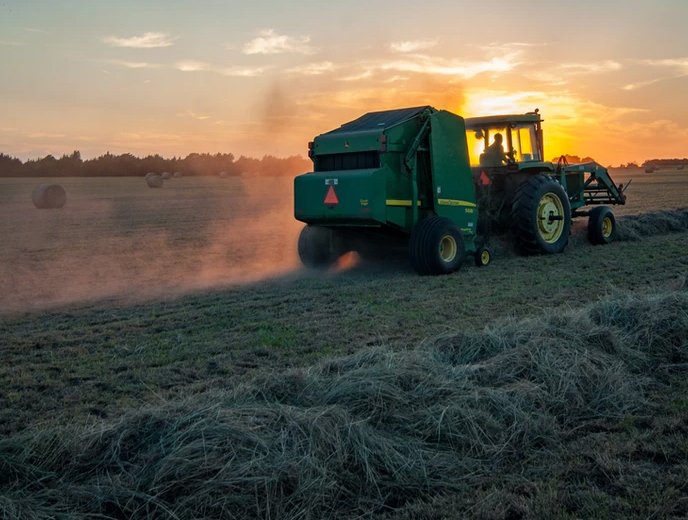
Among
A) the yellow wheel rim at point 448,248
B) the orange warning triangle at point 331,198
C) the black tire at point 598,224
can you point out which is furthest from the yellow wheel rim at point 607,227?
the orange warning triangle at point 331,198

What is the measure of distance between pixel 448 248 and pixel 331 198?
1.98 metres

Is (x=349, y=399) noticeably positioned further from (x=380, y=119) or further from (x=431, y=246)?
(x=380, y=119)

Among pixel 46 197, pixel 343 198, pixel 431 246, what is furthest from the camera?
pixel 46 197

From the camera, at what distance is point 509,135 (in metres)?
13.1

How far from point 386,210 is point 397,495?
728 cm

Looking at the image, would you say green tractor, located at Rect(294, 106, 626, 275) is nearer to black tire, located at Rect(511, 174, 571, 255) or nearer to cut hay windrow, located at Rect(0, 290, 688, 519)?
black tire, located at Rect(511, 174, 571, 255)

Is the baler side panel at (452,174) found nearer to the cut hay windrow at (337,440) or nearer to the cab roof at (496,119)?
the cab roof at (496,119)

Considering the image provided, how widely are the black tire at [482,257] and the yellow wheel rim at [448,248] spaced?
2.59ft

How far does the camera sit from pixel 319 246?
12.5 meters

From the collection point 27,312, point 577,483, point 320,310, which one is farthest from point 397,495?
point 27,312

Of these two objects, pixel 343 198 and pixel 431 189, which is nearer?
pixel 343 198

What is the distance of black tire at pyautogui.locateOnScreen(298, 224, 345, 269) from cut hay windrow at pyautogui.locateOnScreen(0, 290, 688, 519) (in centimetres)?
690

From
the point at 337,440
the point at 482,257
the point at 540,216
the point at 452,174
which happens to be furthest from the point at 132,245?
the point at 337,440

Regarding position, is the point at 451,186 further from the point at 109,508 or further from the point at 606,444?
the point at 109,508
